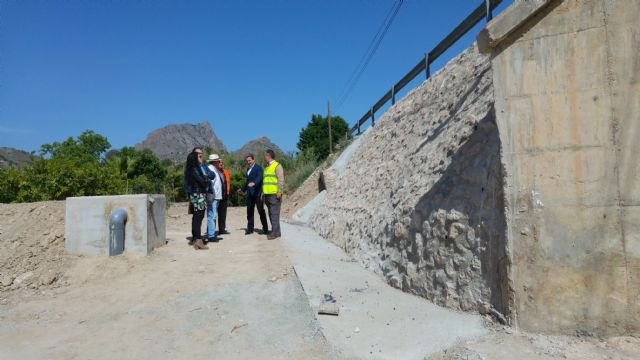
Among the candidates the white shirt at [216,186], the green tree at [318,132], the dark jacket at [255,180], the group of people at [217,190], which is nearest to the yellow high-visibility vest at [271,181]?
the group of people at [217,190]

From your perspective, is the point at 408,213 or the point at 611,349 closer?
the point at 611,349

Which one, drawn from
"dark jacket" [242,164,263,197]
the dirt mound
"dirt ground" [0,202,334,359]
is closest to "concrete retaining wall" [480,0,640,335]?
"dirt ground" [0,202,334,359]

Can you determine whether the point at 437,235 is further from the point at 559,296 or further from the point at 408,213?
the point at 559,296

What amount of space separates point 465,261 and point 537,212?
34.7 inches

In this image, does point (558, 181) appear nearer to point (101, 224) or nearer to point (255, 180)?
point (255, 180)

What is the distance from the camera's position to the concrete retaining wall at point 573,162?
3.59m

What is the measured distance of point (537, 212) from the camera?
377 centimetres

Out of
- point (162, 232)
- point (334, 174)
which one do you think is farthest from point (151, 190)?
point (162, 232)

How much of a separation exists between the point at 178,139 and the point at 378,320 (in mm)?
121917

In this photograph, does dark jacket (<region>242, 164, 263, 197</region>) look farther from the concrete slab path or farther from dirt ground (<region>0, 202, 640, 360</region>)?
the concrete slab path

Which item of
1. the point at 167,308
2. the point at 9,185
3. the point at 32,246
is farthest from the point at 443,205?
the point at 9,185

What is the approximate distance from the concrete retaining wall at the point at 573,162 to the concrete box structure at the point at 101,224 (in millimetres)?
5716

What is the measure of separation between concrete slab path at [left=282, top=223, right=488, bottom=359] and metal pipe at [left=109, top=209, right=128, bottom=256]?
302 centimetres

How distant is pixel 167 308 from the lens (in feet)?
17.1
